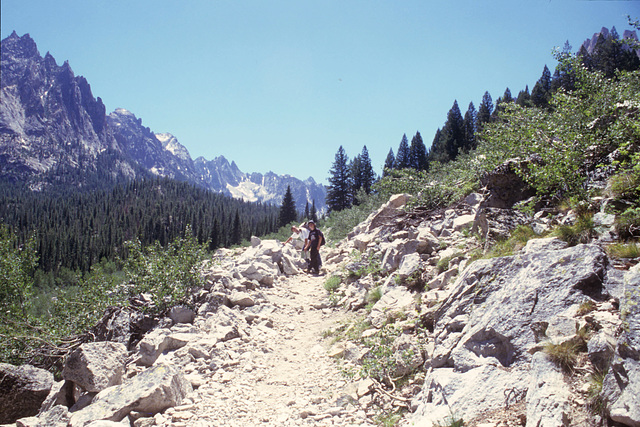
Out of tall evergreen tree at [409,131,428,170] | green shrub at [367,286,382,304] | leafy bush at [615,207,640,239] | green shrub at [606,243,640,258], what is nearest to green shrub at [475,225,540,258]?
leafy bush at [615,207,640,239]

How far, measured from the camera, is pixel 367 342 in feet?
16.3

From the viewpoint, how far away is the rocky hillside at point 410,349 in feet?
8.76

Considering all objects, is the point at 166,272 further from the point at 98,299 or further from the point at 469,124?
the point at 469,124

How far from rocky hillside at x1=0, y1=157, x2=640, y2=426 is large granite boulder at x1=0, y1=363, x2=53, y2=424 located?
0.02 m

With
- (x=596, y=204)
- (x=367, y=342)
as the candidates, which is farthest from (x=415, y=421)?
(x=596, y=204)

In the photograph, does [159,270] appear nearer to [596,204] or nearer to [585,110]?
[596,204]

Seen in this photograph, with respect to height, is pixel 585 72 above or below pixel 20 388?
above

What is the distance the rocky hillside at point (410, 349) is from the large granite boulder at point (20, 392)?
0.8 inches

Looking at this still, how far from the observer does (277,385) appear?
202 inches

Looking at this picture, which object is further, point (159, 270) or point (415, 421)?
point (159, 270)

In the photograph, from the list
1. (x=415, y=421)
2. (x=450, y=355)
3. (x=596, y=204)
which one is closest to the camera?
(x=415, y=421)

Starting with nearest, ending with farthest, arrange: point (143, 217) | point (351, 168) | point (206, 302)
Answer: point (206, 302), point (351, 168), point (143, 217)

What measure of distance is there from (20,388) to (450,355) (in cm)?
738

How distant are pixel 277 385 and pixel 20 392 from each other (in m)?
4.82
